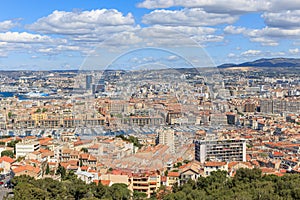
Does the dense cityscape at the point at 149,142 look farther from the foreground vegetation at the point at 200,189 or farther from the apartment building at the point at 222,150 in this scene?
the foreground vegetation at the point at 200,189

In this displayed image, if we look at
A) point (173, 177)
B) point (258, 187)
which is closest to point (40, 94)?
point (173, 177)

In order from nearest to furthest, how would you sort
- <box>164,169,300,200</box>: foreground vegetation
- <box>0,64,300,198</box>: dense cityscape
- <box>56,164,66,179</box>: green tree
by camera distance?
<box>164,169,300,200</box>: foreground vegetation, <box>0,64,300,198</box>: dense cityscape, <box>56,164,66,179</box>: green tree

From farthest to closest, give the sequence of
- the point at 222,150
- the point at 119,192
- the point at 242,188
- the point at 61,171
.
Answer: the point at 222,150
the point at 61,171
the point at 119,192
the point at 242,188

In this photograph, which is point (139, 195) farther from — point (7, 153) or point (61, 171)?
point (7, 153)

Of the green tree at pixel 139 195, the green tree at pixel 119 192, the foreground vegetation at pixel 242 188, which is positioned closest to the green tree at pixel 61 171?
the green tree at pixel 139 195

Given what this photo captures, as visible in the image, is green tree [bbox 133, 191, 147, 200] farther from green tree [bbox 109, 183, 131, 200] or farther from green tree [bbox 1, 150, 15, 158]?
green tree [bbox 1, 150, 15, 158]

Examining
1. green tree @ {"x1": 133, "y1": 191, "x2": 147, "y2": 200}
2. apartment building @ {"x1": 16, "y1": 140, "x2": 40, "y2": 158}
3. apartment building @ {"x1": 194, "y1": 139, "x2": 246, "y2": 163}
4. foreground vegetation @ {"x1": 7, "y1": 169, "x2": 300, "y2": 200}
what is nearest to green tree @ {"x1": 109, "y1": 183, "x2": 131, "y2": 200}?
foreground vegetation @ {"x1": 7, "y1": 169, "x2": 300, "y2": 200}

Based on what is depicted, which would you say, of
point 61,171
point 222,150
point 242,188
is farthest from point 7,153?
point 242,188

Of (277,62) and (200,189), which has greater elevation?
(277,62)

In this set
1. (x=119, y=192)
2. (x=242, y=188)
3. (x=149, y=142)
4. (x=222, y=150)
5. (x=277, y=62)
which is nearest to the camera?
(x=242, y=188)

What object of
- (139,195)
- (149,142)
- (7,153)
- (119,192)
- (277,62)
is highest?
(277,62)
